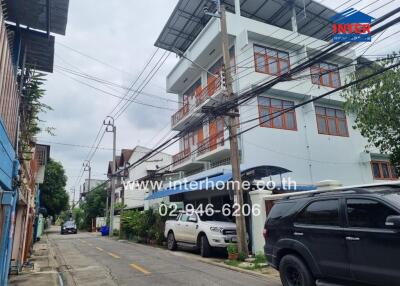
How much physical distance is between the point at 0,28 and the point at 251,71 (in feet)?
56.3

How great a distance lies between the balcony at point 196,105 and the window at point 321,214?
14.5 metres

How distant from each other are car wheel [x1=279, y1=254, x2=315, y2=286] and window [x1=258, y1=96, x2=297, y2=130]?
14.4 metres

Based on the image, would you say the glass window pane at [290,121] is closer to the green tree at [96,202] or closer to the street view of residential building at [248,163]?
the street view of residential building at [248,163]

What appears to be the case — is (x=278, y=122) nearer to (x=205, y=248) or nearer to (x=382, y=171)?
(x=382, y=171)

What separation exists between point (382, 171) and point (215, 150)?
12.9 metres

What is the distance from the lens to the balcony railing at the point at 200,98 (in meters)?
22.0

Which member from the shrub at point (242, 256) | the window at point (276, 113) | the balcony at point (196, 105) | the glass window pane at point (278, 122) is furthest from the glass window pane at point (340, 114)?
the shrub at point (242, 256)

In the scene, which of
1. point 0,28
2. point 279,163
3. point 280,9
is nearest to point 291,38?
point 280,9

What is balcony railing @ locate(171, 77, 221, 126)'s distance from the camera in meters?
22.0

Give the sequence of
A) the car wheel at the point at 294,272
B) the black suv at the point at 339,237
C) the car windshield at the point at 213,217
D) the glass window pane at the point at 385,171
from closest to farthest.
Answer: the black suv at the point at 339,237, the car wheel at the point at 294,272, the car windshield at the point at 213,217, the glass window pane at the point at 385,171

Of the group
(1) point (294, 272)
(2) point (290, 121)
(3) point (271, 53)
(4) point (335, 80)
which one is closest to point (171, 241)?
(1) point (294, 272)

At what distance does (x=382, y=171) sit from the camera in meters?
24.8

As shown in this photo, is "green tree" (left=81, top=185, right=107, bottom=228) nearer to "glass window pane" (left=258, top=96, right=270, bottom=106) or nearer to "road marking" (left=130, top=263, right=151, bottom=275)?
"glass window pane" (left=258, top=96, right=270, bottom=106)

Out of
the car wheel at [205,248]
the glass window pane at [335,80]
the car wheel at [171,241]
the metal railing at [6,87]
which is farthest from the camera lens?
the glass window pane at [335,80]
